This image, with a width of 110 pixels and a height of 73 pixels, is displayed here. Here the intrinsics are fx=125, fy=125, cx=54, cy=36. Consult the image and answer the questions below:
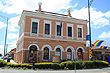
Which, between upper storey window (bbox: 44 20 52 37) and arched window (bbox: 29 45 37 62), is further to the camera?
upper storey window (bbox: 44 20 52 37)

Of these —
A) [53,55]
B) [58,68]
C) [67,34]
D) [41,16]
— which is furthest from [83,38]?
[58,68]

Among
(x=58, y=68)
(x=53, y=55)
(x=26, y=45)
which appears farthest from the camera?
(x=53, y=55)

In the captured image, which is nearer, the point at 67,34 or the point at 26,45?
the point at 26,45

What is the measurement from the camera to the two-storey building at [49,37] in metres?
23.6

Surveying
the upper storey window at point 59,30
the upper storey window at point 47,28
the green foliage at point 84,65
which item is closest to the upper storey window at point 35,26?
the upper storey window at point 47,28

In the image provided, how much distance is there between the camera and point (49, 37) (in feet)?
82.6

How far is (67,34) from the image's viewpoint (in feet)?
88.4

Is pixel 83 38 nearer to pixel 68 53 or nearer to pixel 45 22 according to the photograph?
pixel 68 53

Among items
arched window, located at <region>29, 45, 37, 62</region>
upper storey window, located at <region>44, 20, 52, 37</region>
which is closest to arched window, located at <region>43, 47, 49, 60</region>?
arched window, located at <region>29, 45, 37, 62</region>

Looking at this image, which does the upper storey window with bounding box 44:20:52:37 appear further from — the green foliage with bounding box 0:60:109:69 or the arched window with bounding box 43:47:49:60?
the green foliage with bounding box 0:60:109:69

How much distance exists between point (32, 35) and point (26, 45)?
87.8 inches

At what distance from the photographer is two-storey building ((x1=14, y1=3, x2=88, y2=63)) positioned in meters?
23.6

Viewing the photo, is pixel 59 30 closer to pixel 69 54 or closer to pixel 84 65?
pixel 69 54

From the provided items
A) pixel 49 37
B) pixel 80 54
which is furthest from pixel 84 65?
pixel 49 37
